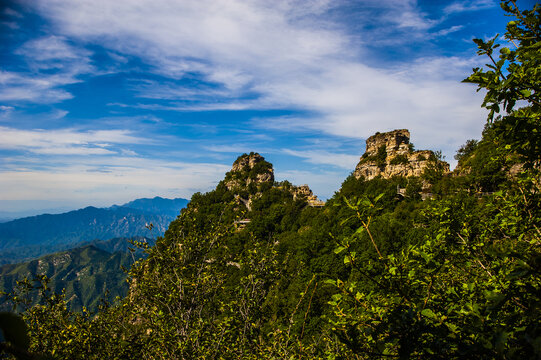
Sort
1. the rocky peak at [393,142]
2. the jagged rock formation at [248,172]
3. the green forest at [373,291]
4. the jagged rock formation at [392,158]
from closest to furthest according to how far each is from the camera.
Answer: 1. the green forest at [373,291]
2. the jagged rock formation at [392,158]
3. the rocky peak at [393,142]
4. the jagged rock formation at [248,172]

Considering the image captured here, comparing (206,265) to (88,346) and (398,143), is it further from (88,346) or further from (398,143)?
(398,143)

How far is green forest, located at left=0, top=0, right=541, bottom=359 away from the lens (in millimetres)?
2959

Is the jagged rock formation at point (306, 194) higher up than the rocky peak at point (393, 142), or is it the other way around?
the rocky peak at point (393, 142)

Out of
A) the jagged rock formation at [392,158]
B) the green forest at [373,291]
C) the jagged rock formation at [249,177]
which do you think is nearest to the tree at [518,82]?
the green forest at [373,291]

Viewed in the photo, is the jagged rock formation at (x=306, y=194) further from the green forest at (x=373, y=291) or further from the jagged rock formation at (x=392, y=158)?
the green forest at (x=373, y=291)

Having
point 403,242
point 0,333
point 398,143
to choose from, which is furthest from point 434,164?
point 0,333

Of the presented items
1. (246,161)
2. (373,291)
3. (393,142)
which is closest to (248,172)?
(246,161)

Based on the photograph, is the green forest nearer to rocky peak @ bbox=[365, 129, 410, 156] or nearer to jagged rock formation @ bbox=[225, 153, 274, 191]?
rocky peak @ bbox=[365, 129, 410, 156]

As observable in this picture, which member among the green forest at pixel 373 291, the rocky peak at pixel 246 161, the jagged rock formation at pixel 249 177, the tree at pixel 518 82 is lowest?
the green forest at pixel 373 291

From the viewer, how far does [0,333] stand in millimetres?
881

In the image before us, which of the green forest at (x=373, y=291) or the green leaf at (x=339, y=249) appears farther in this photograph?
the green leaf at (x=339, y=249)

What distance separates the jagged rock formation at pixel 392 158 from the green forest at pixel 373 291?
57964 mm

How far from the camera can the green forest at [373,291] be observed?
2.96 m

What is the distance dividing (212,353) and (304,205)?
236 ft
